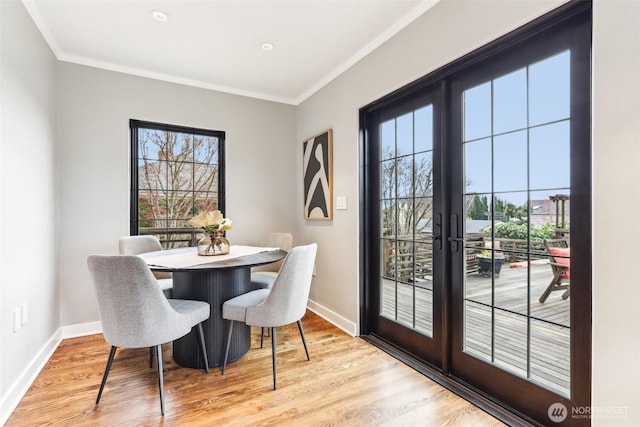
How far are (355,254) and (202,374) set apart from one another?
152 centimetres

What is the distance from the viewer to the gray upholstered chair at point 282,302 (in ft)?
6.64

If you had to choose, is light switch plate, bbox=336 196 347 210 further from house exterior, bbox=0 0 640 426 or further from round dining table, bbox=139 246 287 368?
round dining table, bbox=139 246 287 368

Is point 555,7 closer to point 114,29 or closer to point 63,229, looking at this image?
point 114,29

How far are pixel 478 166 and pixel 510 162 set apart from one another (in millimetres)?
200

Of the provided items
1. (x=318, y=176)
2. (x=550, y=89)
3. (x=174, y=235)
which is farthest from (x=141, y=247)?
(x=550, y=89)

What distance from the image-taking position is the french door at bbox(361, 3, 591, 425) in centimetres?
153

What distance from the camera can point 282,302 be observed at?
6.76 feet

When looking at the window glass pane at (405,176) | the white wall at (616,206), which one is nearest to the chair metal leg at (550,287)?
the white wall at (616,206)

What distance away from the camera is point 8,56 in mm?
1871

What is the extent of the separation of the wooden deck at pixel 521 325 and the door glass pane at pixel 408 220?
1.19 feet

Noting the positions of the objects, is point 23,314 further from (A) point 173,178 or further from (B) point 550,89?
(B) point 550,89

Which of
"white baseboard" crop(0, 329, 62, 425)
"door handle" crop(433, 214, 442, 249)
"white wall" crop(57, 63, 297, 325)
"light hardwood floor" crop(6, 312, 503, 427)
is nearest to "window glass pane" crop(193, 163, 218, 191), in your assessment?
"white wall" crop(57, 63, 297, 325)

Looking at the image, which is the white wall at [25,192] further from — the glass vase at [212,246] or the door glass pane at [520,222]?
the door glass pane at [520,222]

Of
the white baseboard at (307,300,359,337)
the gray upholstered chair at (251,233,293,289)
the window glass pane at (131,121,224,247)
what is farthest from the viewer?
the window glass pane at (131,121,224,247)
